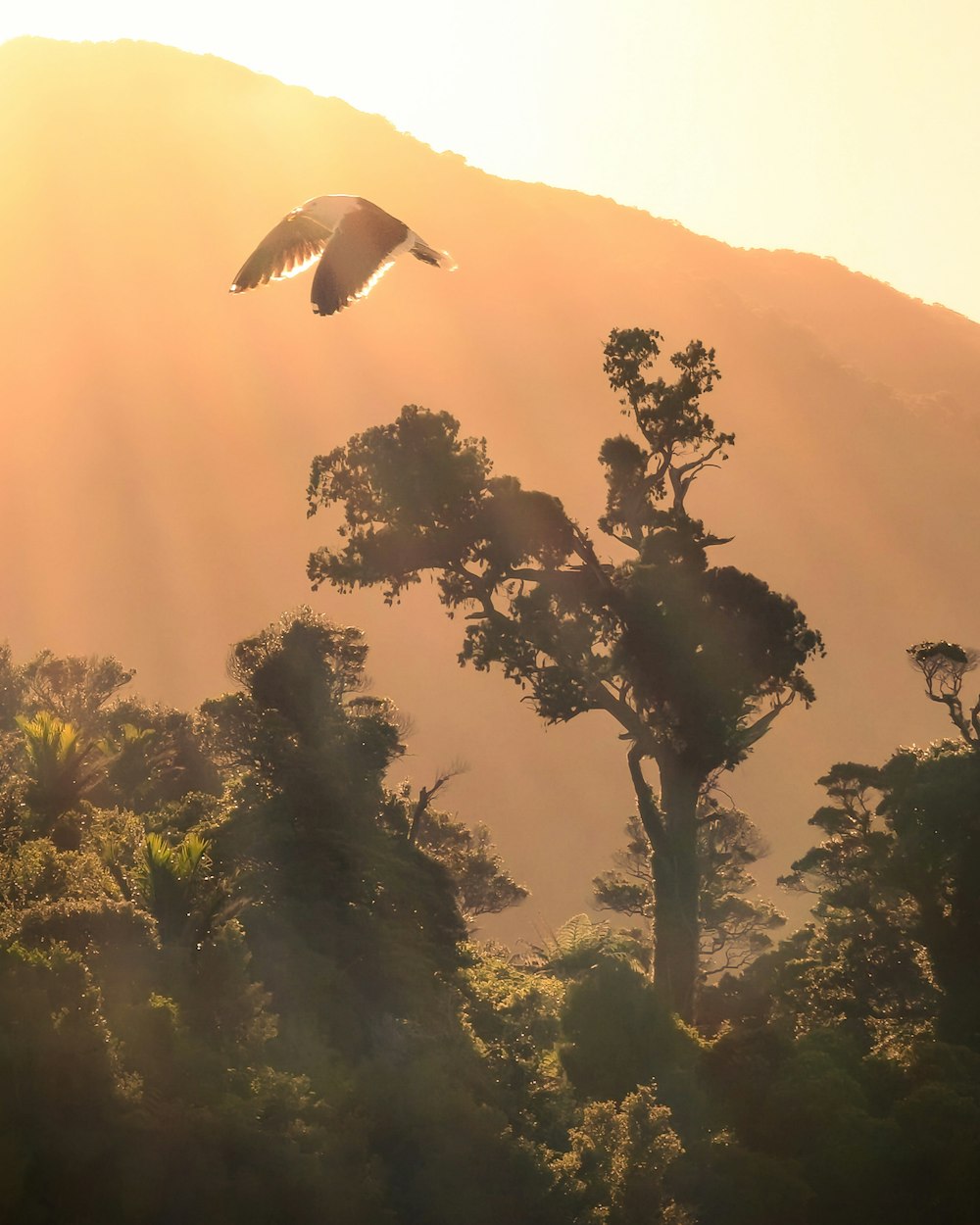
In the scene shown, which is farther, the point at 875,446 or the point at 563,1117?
the point at 875,446

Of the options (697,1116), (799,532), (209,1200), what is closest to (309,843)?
(697,1116)

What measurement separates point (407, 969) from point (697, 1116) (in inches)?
255

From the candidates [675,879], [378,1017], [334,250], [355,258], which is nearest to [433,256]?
[355,258]

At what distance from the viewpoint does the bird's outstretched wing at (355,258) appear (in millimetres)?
12281

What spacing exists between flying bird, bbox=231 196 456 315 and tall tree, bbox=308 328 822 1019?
56.0ft

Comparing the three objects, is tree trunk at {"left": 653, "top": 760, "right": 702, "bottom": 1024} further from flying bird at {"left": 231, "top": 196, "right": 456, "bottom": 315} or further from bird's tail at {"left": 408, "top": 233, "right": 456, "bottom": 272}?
bird's tail at {"left": 408, "top": 233, "right": 456, "bottom": 272}

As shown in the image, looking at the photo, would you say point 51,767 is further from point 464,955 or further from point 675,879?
point 675,879

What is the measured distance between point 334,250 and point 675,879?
70.3 ft

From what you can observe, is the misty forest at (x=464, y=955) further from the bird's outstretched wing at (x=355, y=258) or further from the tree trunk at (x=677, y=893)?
the bird's outstretched wing at (x=355, y=258)

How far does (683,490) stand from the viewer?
32.2m

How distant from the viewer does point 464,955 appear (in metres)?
29.6

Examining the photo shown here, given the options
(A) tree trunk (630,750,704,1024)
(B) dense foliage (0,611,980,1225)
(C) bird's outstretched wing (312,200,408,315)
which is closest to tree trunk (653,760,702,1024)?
(A) tree trunk (630,750,704,1024)

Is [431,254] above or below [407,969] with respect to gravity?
above

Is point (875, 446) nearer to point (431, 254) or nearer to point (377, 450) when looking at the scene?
point (377, 450)
